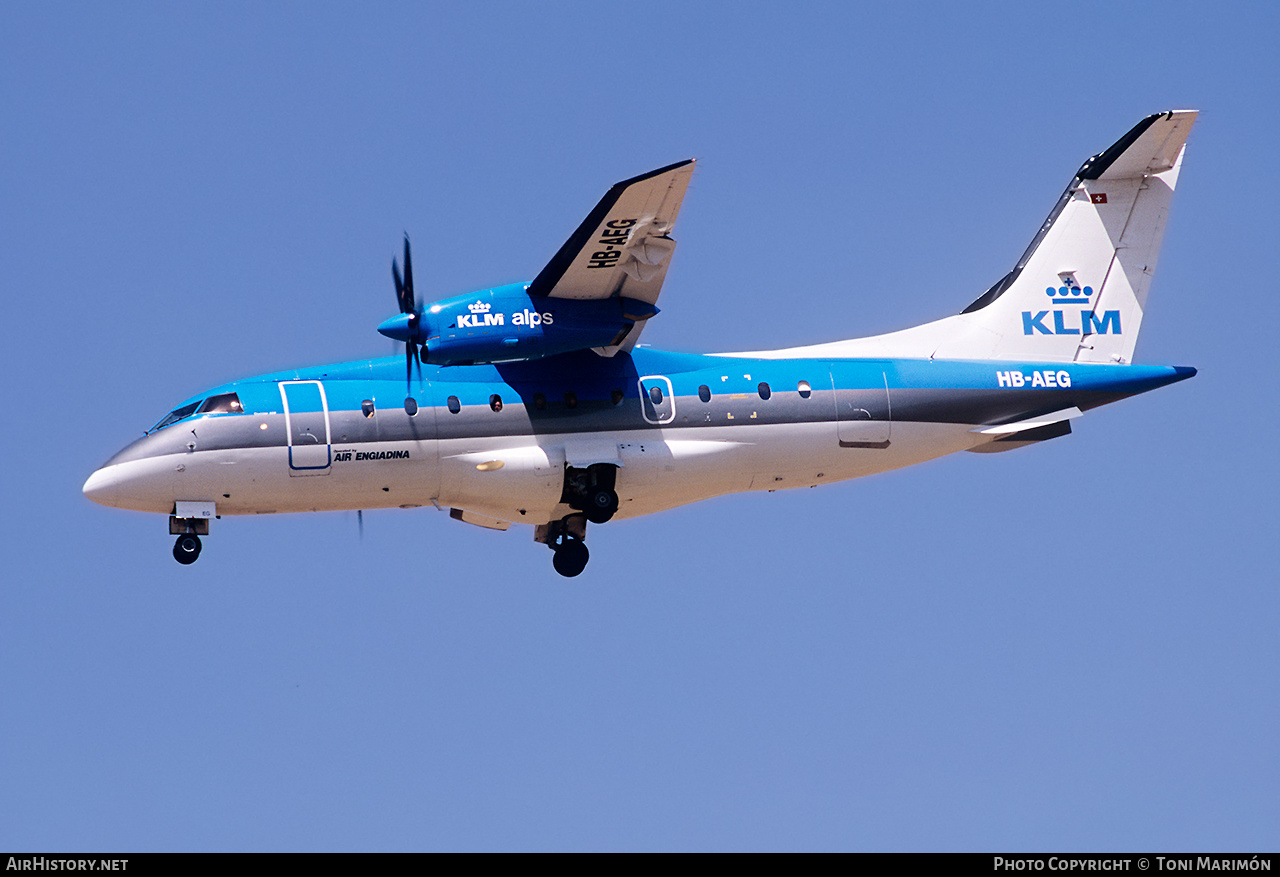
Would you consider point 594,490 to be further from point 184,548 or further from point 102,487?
point 102,487

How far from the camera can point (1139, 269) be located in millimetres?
26297

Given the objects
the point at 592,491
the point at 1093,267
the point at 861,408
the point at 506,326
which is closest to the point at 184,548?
the point at 506,326

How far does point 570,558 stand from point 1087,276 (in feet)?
30.3

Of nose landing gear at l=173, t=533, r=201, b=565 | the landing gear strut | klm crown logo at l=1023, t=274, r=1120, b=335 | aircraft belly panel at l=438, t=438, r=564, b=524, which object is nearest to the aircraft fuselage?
aircraft belly panel at l=438, t=438, r=564, b=524

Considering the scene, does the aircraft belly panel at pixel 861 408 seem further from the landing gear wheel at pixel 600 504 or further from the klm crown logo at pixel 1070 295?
the klm crown logo at pixel 1070 295

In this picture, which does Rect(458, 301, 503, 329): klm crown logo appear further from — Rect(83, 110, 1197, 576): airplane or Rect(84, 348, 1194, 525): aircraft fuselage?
Rect(84, 348, 1194, 525): aircraft fuselage

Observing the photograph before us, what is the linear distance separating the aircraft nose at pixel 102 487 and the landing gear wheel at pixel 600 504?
20.8ft

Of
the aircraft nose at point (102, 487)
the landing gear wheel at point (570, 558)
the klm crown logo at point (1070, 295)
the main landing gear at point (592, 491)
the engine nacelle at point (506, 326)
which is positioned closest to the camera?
the engine nacelle at point (506, 326)

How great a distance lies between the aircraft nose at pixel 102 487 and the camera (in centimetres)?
2242

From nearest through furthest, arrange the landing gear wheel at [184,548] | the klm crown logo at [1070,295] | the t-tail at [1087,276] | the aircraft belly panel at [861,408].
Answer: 1. the landing gear wheel at [184,548]
2. the aircraft belly panel at [861,408]
3. the t-tail at [1087,276]
4. the klm crown logo at [1070,295]

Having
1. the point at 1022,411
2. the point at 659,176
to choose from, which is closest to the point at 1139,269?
the point at 1022,411

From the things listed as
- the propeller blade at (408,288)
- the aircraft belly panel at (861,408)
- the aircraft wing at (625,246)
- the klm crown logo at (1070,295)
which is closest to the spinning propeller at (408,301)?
the propeller blade at (408,288)

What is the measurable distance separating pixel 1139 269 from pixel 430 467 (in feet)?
38.0
